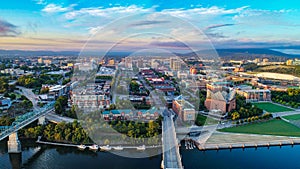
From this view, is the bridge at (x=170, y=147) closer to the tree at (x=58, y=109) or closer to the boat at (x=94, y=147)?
the boat at (x=94, y=147)

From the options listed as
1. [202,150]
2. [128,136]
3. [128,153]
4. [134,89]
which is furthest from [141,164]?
[134,89]

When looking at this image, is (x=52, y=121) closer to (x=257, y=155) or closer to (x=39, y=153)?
(x=39, y=153)

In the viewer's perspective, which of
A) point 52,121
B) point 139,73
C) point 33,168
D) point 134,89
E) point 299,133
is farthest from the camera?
point 139,73

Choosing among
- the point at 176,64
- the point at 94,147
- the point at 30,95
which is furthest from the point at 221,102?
the point at 176,64

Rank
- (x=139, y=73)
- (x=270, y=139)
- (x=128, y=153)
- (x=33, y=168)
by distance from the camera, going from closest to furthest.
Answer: (x=33, y=168) < (x=128, y=153) < (x=270, y=139) < (x=139, y=73)

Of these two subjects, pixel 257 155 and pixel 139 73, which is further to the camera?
pixel 139 73

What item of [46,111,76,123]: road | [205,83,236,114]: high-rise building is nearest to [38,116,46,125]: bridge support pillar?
[46,111,76,123]: road

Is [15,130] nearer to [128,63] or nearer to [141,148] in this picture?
[141,148]

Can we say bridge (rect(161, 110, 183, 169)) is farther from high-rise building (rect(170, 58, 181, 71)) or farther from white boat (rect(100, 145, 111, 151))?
high-rise building (rect(170, 58, 181, 71))

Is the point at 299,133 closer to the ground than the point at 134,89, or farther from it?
closer to the ground
